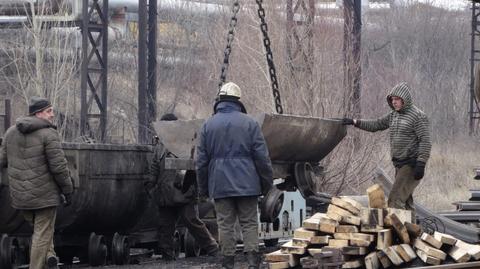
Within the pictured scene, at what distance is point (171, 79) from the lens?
51.1 metres

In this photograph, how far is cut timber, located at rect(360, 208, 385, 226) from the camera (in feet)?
38.5

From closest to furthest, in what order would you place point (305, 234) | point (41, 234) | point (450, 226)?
point (305, 234) < point (41, 234) < point (450, 226)

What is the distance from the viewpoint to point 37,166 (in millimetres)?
12695

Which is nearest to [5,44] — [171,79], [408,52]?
[171,79]

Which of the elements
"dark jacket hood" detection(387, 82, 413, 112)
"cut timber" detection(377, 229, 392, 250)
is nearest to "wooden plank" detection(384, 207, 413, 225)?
"cut timber" detection(377, 229, 392, 250)

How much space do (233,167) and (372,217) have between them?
1446mm

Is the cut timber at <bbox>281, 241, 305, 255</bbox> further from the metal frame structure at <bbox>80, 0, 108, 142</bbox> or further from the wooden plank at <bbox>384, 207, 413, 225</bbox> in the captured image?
the metal frame structure at <bbox>80, 0, 108, 142</bbox>

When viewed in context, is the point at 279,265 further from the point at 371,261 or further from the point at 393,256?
the point at 393,256

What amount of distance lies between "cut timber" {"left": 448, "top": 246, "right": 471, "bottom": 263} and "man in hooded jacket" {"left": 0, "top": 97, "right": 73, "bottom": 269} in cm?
402

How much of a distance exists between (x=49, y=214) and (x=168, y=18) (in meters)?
38.9

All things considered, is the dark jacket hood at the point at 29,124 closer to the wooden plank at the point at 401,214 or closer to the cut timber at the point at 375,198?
the cut timber at the point at 375,198

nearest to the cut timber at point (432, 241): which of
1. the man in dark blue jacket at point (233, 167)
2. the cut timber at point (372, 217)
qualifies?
the cut timber at point (372, 217)

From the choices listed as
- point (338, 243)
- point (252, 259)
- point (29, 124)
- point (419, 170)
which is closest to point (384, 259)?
point (338, 243)

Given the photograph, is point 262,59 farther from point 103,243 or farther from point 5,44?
point 103,243
